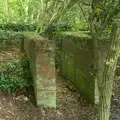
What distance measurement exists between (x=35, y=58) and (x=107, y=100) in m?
1.91

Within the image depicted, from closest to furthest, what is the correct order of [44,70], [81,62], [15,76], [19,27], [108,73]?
1. [108,73]
2. [44,70]
3. [15,76]
4. [81,62]
5. [19,27]

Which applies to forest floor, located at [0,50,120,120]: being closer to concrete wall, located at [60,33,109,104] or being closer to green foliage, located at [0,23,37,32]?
concrete wall, located at [60,33,109,104]

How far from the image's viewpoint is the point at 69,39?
277 inches

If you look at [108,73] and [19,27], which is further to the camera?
[19,27]

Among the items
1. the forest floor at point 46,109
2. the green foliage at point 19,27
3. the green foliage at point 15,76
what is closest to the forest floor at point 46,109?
the forest floor at point 46,109

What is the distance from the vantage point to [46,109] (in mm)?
4906

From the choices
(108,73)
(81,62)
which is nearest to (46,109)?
(81,62)

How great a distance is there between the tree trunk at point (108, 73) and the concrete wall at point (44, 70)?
1.43 metres

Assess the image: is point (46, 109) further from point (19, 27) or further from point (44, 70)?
point (19, 27)

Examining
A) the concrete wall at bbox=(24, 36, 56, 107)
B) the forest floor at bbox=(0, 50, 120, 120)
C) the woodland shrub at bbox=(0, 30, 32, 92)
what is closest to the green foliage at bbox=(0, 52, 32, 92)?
the woodland shrub at bbox=(0, 30, 32, 92)

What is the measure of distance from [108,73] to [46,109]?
2.02 metres

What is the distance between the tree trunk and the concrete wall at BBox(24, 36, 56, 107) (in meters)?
1.43

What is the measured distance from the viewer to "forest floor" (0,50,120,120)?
4.56 m

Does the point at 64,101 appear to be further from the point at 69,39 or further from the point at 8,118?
the point at 69,39
